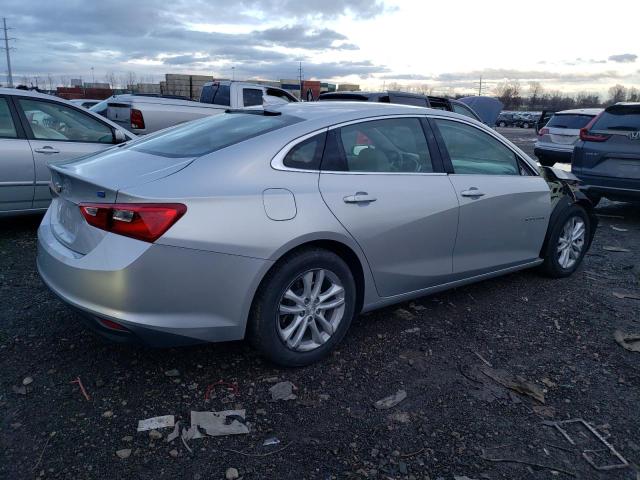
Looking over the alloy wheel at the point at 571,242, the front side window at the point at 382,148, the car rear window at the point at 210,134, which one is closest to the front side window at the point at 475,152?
the front side window at the point at 382,148

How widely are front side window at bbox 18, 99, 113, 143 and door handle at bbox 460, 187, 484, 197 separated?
447 centimetres

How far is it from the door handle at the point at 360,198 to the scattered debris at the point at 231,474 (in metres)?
1.63

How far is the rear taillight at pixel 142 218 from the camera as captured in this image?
2.62 m

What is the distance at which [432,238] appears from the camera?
12.3ft

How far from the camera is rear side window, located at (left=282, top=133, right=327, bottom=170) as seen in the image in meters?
3.14

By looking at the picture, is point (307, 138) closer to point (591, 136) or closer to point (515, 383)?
point (515, 383)

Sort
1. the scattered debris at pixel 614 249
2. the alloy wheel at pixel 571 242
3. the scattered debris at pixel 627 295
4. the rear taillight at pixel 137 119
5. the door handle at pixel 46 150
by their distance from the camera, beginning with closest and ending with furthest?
1. the scattered debris at pixel 627 295
2. the alloy wheel at pixel 571 242
3. the door handle at pixel 46 150
4. the scattered debris at pixel 614 249
5. the rear taillight at pixel 137 119

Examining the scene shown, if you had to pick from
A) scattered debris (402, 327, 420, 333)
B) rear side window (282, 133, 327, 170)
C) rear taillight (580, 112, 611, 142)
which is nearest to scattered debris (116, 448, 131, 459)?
rear side window (282, 133, 327, 170)

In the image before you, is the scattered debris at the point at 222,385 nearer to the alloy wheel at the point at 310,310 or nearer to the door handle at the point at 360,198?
the alloy wheel at the point at 310,310

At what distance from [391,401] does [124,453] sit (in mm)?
1416

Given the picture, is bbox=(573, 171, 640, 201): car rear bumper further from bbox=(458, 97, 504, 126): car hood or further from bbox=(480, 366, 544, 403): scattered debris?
bbox=(458, 97, 504, 126): car hood

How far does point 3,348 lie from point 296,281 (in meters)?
1.94

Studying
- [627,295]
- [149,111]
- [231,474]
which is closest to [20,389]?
[231,474]

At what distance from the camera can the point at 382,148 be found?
11.9 ft
